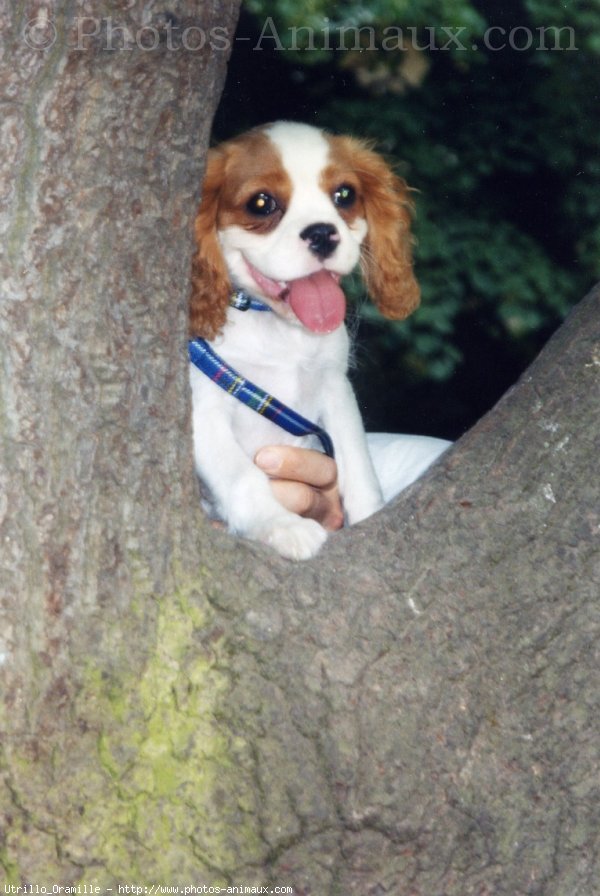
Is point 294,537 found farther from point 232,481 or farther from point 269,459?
point 269,459

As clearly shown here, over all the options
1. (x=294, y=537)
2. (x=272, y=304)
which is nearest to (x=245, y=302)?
(x=272, y=304)

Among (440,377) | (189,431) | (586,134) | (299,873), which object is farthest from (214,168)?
(586,134)

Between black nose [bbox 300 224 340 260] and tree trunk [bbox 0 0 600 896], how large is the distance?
2.79 ft

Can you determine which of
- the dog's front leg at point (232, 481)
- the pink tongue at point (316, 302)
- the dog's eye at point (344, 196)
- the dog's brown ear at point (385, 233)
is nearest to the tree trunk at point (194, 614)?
the dog's front leg at point (232, 481)

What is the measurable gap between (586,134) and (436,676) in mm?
3985

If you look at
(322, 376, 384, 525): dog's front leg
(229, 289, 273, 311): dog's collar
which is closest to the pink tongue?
(229, 289, 273, 311): dog's collar

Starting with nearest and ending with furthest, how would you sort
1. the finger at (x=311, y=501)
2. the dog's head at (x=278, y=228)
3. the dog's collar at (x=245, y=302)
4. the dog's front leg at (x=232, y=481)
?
the dog's front leg at (x=232, y=481) → the dog's head at (x=278, y=228) → the dog's collar at (x=245, y=302) → the finger at (x=311, y=501)

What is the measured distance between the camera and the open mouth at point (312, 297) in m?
2.88

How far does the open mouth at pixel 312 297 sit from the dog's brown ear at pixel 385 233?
0.33 metres

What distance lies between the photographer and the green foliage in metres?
5.08

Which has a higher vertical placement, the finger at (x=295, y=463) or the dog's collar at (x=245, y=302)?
the dog's collar at (x=245, y=302)

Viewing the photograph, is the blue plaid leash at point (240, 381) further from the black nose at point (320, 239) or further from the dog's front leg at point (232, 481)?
the black nose at point (320, 239)

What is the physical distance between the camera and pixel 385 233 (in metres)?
3.22

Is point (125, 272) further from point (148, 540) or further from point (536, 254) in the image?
point (536, 254)
